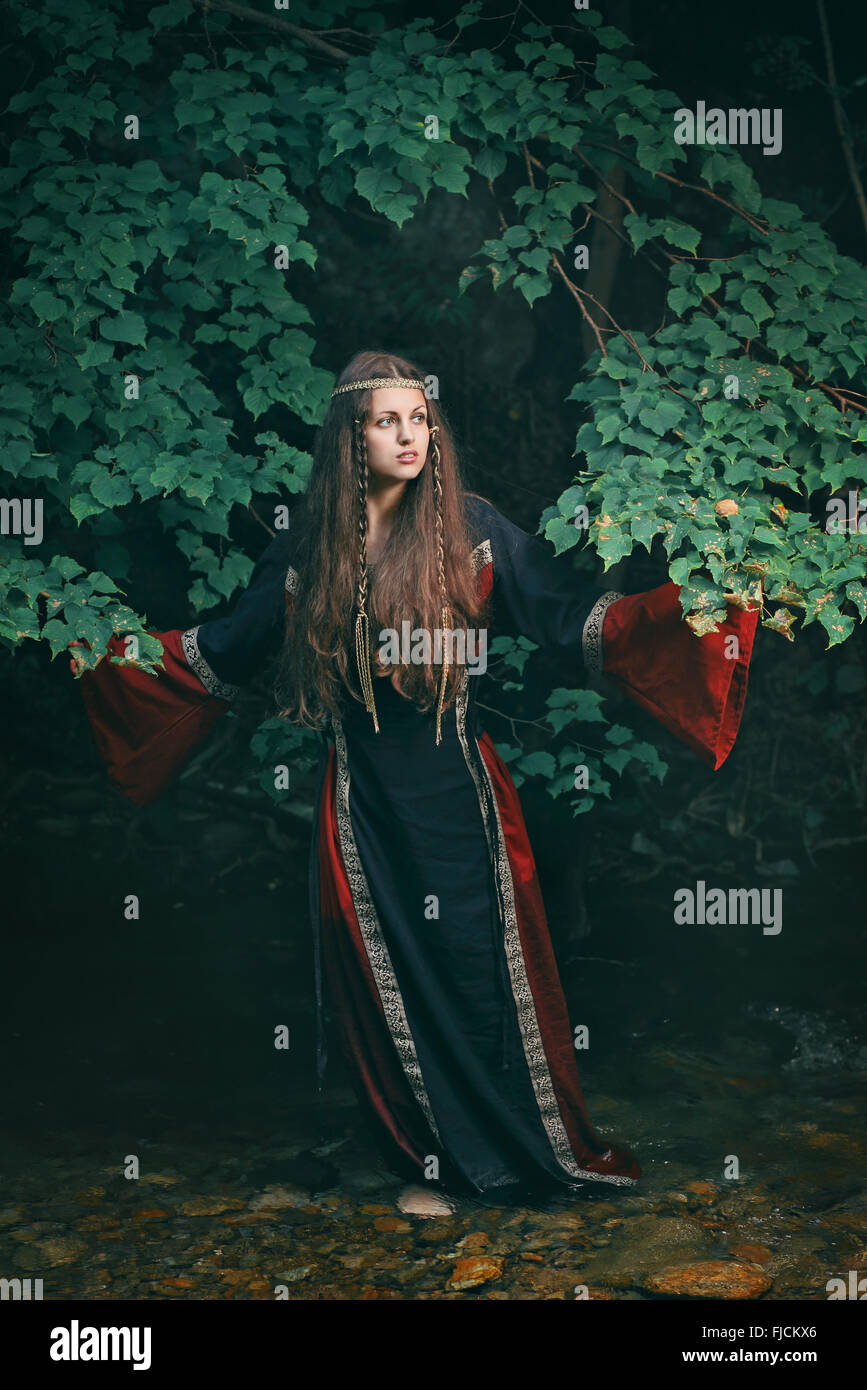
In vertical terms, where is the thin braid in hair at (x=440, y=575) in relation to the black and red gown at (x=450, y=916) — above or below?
above

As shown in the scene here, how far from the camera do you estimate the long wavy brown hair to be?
329cm

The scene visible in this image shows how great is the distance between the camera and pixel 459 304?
486 centimetres

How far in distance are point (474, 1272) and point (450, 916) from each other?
0.76 meters

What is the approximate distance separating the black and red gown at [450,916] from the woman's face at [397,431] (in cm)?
23

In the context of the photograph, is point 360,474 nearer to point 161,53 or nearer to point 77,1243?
point 77,1243

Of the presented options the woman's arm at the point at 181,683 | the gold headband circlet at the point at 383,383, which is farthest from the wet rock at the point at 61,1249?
the gold headband circlet at the point at 383,383

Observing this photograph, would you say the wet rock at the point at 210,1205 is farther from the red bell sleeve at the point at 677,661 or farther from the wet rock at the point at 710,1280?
the red bell sleeve at the point at 677,661

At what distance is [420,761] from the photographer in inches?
133

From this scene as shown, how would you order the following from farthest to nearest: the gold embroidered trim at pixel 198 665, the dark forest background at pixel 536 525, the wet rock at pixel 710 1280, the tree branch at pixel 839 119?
the dark forest background at pixel 536 525, the tree branch at pixel 839 119, the gold embroidered trim at pixel 198 665, the wet rock at pixel 710 1280

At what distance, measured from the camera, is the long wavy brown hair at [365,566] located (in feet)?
10.8

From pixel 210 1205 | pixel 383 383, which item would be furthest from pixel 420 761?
pixel 210 1205

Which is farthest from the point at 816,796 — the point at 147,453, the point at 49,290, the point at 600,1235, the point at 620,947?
the point at 49,290

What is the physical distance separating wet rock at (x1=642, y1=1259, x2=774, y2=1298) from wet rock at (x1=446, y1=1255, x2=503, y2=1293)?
1.04 feet

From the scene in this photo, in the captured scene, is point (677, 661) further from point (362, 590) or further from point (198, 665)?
point (198, 665)
